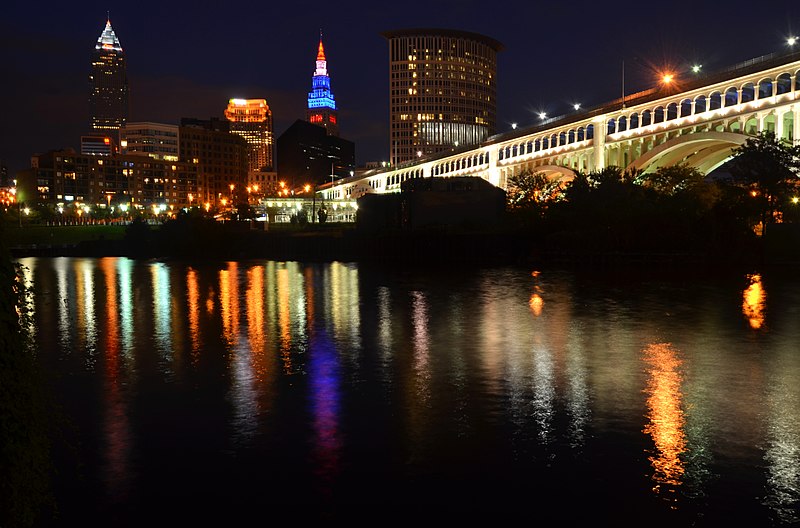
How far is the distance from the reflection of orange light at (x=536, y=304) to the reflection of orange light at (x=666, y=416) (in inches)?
411

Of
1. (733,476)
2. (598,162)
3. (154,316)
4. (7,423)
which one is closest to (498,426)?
(733,476)

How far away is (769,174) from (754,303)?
3843 cm

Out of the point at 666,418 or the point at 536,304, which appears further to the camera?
the point at 536,304

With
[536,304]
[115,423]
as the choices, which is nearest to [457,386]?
[115,423]

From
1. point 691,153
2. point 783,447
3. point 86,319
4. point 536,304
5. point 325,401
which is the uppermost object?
point 691,153

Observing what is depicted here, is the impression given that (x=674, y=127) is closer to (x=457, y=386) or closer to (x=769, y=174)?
(x=769, y=174)

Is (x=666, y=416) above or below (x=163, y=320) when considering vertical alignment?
below

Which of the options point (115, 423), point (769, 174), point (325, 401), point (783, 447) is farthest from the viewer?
point (769, 174)

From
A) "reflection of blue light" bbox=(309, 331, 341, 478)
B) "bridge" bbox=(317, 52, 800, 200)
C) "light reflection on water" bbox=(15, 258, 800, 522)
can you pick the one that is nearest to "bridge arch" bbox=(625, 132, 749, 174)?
"bridge" bbox=(317, 52, 800, 200)

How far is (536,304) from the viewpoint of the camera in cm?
3512

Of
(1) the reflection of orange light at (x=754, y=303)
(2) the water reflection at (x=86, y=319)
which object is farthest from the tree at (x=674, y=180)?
(2) the water reflection at (x=86, y=319)

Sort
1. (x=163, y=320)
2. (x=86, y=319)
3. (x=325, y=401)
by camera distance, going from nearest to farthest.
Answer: (x=325, y=401), (x=163, y=320), (x=86, y=319)

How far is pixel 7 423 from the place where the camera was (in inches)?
257

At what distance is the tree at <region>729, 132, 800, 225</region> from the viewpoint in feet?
218
